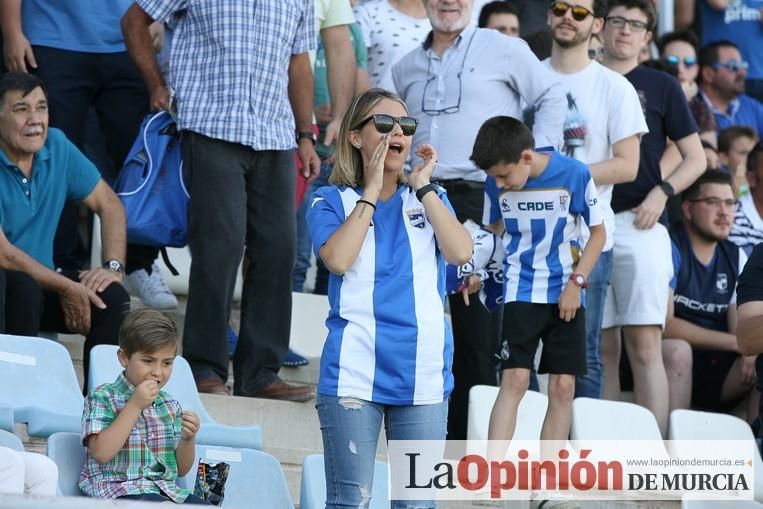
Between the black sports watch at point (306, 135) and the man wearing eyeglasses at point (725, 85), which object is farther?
the man wearing eyeglasses at point (725, 85)

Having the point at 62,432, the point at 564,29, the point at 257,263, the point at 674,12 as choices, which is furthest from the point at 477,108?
the point at 674,12

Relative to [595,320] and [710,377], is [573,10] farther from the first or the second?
[710,377]

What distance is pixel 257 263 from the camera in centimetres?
570

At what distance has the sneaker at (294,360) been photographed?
20.6 ft

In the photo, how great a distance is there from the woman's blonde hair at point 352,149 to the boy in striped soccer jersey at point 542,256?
1351mm

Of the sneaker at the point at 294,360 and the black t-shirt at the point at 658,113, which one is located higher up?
the black t-shirt at the point at 658,113

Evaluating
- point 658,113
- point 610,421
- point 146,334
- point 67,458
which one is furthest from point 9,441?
point 658,113

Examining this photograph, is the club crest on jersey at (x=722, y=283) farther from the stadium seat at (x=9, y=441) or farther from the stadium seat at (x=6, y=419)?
the stadium seat at (x=9, y=441)

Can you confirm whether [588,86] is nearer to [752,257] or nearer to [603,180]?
[603,180]

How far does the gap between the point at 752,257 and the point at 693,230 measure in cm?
297

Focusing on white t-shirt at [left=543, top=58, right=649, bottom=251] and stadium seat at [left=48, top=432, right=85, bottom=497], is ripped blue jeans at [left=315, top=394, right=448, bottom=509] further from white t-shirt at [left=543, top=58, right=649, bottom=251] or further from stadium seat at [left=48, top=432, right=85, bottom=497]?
white t-shirt at [left=543, top=58, right=649, bottom=251]

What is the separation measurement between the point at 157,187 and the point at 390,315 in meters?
2.38

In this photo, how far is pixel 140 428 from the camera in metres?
A: 4.11

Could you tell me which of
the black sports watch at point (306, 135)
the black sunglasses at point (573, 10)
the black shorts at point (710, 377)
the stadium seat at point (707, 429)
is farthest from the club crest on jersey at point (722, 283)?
the black sports watch at point (306, 135)
